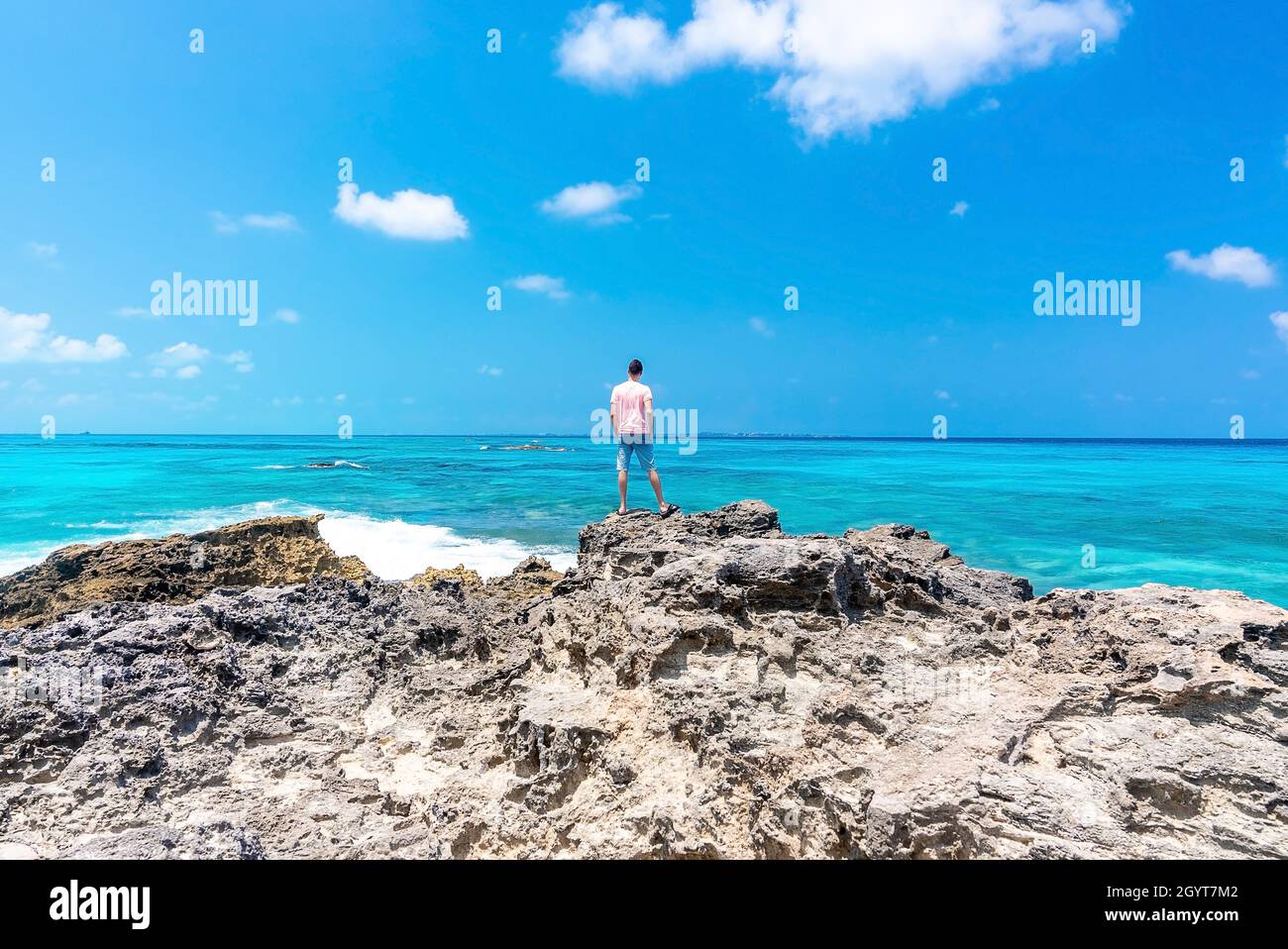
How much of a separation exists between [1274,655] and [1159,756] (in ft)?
2.95

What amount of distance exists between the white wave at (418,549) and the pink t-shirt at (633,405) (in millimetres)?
4650

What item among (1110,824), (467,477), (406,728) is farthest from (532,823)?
(467,477)

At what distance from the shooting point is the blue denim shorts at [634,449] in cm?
730

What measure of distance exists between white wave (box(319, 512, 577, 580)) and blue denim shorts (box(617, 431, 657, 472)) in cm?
425

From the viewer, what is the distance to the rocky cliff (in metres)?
2.49

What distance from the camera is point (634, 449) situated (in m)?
7.46

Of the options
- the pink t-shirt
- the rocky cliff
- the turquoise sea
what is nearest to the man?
the pink t-shirt

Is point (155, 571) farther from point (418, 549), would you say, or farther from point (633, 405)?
point (418, 549)

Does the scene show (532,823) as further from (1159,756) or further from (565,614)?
(1159,756)

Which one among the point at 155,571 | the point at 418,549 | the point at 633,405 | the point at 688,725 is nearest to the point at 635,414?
the point at 633,405

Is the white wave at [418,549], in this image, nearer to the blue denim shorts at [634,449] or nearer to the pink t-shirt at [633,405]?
the blue denim shorts at [634,449]

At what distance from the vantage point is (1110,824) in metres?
2.34

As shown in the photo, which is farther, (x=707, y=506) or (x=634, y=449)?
(x=707, y=506)

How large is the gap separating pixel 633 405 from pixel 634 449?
531mm
